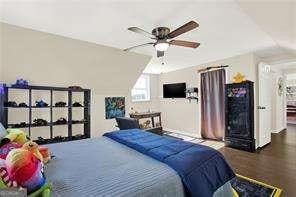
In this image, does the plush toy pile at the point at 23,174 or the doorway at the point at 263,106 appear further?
the doorway at the point at 263,106

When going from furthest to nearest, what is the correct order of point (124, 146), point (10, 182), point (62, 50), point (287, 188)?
point (62, 50), point (287, 188), point (124, 146), point (10, 182)

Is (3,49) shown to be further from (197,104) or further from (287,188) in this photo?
(197,104)

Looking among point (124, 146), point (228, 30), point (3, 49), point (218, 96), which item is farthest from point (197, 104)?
point (3, 49)

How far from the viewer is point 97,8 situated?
2246 mm

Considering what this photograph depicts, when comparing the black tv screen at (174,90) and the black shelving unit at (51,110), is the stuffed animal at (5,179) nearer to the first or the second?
the black shelving unit at (51,110)

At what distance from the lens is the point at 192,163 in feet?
5.01

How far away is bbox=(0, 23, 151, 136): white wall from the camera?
9.15 ft

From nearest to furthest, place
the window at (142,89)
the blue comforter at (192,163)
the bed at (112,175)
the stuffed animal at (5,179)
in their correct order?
the stuffed animal at (5,179) < the bed at (112,175) < the blue comforter at (192,163) < the window at (142,89)

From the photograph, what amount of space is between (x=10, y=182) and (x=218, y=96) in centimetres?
487

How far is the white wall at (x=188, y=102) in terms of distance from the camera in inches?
169

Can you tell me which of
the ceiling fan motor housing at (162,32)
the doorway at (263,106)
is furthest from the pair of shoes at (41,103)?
the doorway at (263,106)

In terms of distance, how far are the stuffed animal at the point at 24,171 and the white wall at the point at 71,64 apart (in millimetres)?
2229

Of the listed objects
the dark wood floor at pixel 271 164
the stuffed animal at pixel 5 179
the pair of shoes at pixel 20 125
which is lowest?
the dark wood floor at pixel 271 164

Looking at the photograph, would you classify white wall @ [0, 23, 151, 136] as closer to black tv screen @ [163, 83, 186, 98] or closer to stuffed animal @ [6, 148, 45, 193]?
black tv screen @ [163, 83, 186, 98]
